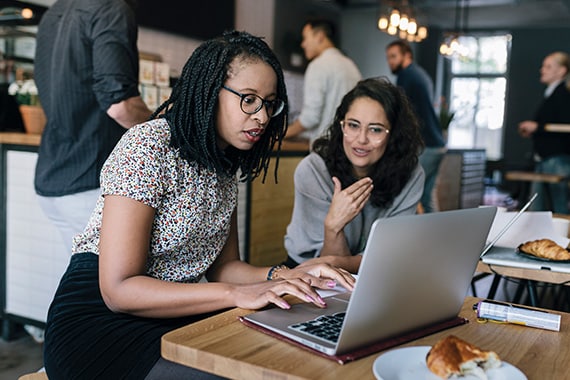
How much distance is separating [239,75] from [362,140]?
0.82 metres

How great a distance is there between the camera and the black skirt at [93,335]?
1.19 m

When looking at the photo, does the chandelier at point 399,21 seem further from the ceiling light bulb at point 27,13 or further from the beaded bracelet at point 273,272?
the beaded bracelet at point 273,272

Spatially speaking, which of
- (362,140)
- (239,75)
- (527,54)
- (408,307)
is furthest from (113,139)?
(527,54)

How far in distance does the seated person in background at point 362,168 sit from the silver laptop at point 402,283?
0.95 m

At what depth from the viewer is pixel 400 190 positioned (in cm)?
217

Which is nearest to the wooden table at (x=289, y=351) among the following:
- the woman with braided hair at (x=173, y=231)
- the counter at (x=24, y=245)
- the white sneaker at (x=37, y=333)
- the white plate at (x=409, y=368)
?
the white plate at (x=409, y=368)

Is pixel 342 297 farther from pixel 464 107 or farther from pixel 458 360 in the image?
pixel 464 107

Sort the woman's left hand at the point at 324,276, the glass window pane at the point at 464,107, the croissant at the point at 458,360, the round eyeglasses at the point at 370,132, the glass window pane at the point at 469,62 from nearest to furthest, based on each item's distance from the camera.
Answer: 1. the croissant at the point at 458,360
2. the woman's left hand at the point at 324,276
3. the round eyeglasses at the point at 370,132
4. the glass window pane at the point at 469,62
5. the glass window pane at the point at 464,107

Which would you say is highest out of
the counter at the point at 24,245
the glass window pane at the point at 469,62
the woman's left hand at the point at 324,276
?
the glass window pane at the point at 469,62

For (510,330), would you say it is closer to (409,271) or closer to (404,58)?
(409,271)

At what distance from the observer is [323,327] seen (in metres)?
1.04

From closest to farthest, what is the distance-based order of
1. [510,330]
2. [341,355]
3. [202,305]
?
[341,355] < [510,330] < [202,305]

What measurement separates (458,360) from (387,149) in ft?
4.47

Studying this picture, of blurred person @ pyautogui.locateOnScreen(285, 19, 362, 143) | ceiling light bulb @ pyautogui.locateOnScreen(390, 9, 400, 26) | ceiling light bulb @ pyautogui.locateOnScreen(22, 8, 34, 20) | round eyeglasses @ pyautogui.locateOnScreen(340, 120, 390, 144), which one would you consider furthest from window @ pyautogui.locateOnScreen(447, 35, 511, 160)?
round eyeglasses @ pyautogui.locateOnScreen(340, 120, 390, 144)
